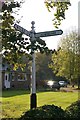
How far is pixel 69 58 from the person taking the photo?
4500 cm

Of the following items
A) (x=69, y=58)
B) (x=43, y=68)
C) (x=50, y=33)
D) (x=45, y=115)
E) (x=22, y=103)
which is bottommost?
(x=22, y=103)

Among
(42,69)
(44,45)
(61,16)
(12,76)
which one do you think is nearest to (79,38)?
(12,76)

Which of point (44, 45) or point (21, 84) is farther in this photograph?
point (21, 84)

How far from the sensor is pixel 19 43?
27.8 feet

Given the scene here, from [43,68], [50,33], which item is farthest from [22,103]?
[43,68]

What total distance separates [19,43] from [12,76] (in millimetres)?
49344

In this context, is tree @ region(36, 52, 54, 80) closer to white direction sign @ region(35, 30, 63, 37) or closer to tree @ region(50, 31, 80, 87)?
tree @ region(50, 31, 80, 87)

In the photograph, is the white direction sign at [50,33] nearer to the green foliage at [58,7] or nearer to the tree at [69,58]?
the green foliage at [58,7]

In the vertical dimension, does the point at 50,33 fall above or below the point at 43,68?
below

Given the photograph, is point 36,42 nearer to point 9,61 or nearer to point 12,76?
point 9,61

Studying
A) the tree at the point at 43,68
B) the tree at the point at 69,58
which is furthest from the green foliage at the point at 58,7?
the tree at the point at 43,68


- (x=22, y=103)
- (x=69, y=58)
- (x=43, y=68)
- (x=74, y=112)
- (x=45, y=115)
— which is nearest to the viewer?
(x=45, y=115)

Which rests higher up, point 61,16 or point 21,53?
point 61,16

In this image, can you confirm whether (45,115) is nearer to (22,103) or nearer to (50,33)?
(50,33)
